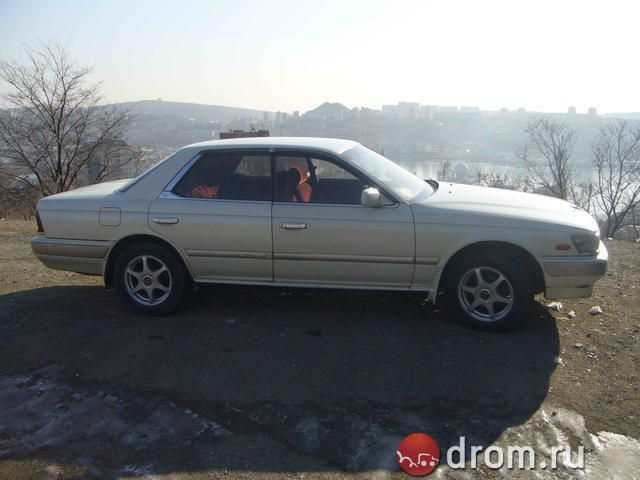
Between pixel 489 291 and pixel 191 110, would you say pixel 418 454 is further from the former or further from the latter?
pixel 191 110

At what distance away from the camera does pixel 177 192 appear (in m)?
4.65

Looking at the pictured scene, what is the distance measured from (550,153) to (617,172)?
537 cm

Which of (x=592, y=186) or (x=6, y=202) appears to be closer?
(x=6, y=202)

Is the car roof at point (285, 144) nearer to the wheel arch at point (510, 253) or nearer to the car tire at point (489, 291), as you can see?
the wheel arch at point (510, 253)

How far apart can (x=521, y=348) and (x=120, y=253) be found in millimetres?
3550

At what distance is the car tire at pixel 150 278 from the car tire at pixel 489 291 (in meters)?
2.39

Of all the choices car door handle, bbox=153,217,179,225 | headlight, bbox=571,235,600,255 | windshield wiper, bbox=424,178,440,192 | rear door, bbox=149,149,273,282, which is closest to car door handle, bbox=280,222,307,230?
rear door, bbox=149,149,273,282

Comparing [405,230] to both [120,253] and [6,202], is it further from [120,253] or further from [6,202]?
[6,202]

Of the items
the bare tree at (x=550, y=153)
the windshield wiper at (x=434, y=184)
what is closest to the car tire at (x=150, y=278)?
the windshield wiper at (x=434, y=184)

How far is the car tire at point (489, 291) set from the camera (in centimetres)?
416

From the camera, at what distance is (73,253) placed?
189 inches

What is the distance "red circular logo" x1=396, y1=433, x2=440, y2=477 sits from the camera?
2.62 meters

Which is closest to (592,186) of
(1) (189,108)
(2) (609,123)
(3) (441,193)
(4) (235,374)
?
(2) (609,123)

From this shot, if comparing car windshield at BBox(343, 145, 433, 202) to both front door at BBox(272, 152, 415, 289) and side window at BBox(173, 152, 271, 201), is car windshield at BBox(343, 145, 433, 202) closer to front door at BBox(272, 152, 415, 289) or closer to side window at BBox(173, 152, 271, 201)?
front door at BBox(272, 152, 415, 289)
